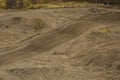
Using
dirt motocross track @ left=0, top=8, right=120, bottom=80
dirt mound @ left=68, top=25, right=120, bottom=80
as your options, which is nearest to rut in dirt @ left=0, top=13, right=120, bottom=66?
dirt motocross track @ left=0, top=8, right=120, bottom=80

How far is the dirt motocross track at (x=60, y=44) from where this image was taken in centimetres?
1450

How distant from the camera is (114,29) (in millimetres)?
20375

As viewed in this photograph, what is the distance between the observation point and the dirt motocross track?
47.6 ft

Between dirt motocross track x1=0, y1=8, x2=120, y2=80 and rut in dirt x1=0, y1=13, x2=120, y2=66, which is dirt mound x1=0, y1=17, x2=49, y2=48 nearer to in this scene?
dirt motocross track x1=0, y1=8, x2=120, y2=80

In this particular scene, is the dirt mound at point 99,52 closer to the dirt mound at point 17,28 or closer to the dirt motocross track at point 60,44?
the dirt motocross track at point 60,44

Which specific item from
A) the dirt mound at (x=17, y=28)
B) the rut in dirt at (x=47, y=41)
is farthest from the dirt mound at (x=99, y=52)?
the dirt mound at (x=17, y=28)

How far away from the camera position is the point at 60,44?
1802 centimetres

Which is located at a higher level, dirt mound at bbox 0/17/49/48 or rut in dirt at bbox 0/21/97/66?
dirt mound at bbox 0/17/49/48

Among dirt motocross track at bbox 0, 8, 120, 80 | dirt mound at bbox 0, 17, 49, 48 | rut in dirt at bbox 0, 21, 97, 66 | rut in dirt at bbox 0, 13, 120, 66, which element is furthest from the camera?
dirt mound at bbox 0, 17, 49, 48

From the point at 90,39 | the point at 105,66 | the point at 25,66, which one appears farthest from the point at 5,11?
the point at 105,66

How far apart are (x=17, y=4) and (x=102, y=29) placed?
28.5 ft

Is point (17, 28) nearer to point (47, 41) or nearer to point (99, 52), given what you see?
point (47, 41)

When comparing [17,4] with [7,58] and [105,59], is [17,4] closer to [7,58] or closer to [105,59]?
[7,58]

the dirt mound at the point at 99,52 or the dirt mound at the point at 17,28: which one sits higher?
the dirt mound at the point at 17,28
